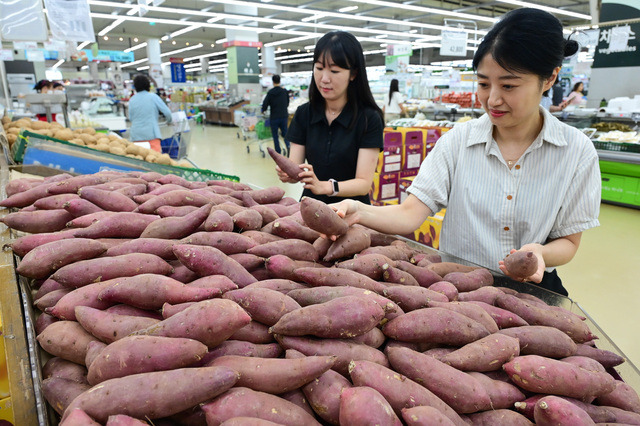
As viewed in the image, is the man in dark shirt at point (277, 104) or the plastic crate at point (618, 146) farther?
the man in dark shirt at point (277, 104)

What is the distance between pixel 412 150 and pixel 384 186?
0.48 meters

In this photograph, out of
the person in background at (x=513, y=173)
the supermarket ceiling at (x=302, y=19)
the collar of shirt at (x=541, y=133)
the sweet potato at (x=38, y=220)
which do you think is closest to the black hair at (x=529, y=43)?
the person in background at (x=513, y=173)

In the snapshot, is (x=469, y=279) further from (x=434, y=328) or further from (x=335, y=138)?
(x=335, y=138)

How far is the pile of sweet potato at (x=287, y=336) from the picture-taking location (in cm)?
66

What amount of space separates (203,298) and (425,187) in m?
1.03

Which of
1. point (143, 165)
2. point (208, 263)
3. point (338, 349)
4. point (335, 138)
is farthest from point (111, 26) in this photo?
point (338, 349)

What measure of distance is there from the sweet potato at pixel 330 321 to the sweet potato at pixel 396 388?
3.0 inches

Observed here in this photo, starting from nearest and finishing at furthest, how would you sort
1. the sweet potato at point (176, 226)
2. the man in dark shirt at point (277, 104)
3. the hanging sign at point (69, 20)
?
the sweet potato at point (176, 226) → the hanging sign at point (69, 20) → the man in dark shirt at point (277, 104)

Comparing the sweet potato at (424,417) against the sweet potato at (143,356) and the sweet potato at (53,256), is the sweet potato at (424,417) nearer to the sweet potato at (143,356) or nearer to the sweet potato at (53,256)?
the sweet potato at (143,356)

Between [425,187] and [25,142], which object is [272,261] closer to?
[425,187]

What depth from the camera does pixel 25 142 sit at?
101 inches

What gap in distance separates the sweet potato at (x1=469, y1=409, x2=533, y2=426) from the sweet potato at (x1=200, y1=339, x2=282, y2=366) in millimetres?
374

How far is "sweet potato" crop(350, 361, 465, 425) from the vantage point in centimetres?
70

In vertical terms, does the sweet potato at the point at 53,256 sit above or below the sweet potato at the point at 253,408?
above
